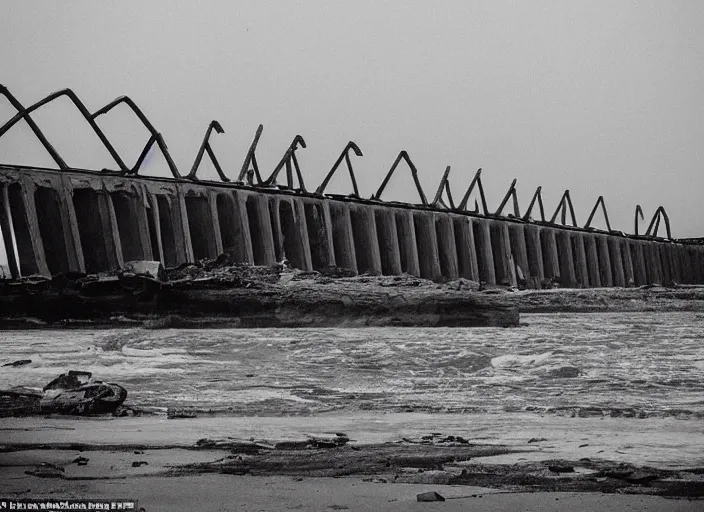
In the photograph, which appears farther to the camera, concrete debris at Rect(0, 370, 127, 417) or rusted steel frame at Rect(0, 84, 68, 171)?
rusted steel frame at Rect(0, 84, 68, 171)

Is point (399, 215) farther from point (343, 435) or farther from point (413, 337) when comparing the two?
point (343, 435)

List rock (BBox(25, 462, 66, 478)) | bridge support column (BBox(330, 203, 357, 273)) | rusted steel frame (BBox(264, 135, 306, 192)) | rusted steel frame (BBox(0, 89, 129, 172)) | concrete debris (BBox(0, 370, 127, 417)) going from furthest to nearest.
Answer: bridge support column (BBox(330, 203, 357, 273)) → rusted steel frame (BBox(264, 135, 306, 192)) → rusted steel frame (BBox(0, 89, 129, 172)) → concrete debris (BBox(0, 370, 127, 417)) → rock (BBox(25, 462, 66, 478))

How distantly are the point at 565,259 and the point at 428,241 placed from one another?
8.07 metres

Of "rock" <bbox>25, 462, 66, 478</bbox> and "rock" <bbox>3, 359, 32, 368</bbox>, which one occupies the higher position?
"rock" <bbox>3, 359, 32, 368</bbox>

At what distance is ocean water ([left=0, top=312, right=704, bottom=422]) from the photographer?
Answer: 21.6 feet

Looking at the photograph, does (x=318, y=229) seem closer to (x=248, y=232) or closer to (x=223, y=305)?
(x=248, y=232)

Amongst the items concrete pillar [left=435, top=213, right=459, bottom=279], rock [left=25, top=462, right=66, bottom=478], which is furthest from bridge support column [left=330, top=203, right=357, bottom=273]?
rock [left=25, top=462, right=66, bottom=478]

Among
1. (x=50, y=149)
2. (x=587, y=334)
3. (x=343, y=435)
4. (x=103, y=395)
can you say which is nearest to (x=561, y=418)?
(x=343, y=435)

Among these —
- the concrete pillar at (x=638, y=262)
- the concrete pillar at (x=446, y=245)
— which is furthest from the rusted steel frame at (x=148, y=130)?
the concrete pillar at (x=638, y=262)

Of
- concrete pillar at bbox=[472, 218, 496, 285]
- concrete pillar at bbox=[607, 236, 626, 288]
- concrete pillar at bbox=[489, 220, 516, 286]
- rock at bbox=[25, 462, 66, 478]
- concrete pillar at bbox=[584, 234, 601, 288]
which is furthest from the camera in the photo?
concrete pillar at bbox=[607, 236, 626, 288]

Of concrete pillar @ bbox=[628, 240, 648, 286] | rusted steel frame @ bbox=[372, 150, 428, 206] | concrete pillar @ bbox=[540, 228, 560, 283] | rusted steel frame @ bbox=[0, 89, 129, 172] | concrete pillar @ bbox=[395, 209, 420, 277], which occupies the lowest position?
concrete pillar @ bbox=[628, 240, 648, 286]

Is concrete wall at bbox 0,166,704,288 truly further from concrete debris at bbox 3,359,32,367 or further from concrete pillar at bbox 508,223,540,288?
concrete debris at bbox 3,359,32,367

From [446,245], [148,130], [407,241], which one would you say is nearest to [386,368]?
[148,130]

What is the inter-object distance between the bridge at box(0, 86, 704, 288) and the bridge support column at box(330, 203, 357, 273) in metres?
0.02
